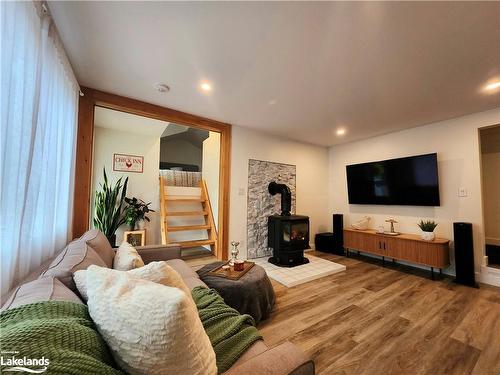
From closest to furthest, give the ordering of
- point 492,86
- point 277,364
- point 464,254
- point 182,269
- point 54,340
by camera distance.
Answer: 1. point 54,340
2. point 277,364
3. point 182,269
4. point 492,86
5. point 464,254

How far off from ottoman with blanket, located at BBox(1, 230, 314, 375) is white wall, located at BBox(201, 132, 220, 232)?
2707mm

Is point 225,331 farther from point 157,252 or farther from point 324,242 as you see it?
point 324,242

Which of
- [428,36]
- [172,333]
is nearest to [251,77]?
[428,36]

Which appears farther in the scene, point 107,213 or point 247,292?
point 107,213

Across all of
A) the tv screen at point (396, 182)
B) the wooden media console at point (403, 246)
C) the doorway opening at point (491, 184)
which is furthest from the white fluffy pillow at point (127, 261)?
the doorway opening at point (491, 184)

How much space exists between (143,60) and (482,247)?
15.0 feet

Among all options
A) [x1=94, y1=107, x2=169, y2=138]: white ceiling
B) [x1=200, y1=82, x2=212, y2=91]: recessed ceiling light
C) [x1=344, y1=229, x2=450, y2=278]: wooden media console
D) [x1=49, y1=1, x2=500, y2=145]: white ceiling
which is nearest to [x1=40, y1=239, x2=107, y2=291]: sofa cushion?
[x1=49, y1=1, x2=500, y2=145]: white ceiling

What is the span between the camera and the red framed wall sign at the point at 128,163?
3.85 meters

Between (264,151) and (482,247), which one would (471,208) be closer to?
(482,247)

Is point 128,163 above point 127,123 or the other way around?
the other way around

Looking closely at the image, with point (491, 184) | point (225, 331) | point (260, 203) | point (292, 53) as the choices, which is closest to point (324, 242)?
point (260, 203)

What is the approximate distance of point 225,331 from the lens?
3.15 feet

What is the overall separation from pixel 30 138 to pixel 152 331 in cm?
133

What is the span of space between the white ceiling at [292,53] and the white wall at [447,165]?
325 millimetres
